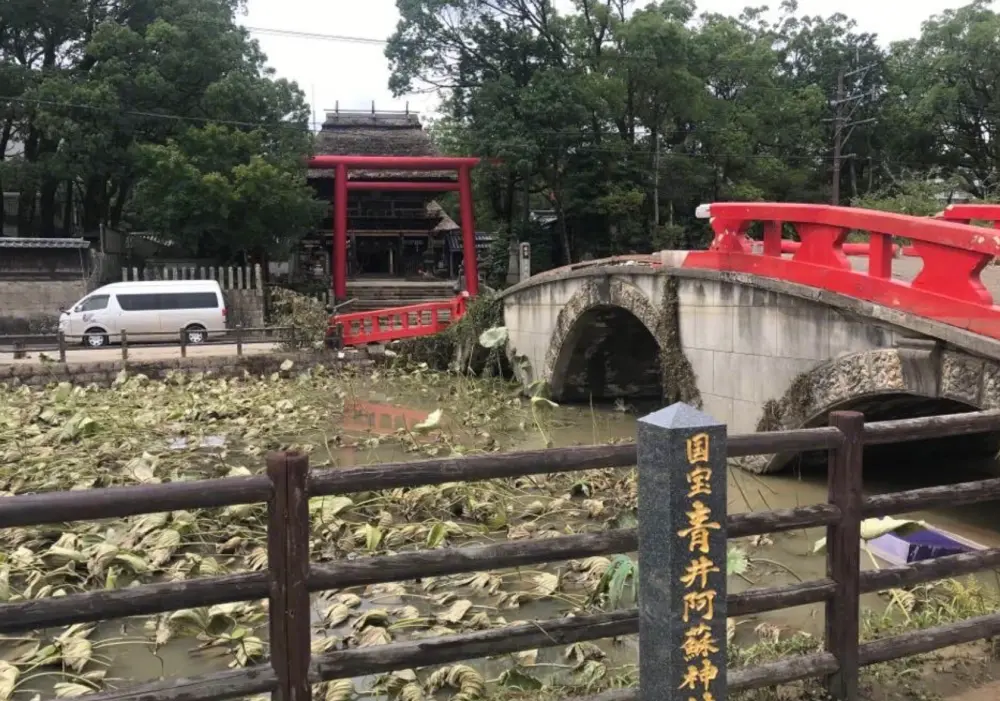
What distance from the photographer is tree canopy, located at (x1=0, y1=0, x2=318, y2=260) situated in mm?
23344

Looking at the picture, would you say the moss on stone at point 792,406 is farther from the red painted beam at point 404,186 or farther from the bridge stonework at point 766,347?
the red painted beam at point 404,186

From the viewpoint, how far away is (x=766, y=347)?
978 centimetres

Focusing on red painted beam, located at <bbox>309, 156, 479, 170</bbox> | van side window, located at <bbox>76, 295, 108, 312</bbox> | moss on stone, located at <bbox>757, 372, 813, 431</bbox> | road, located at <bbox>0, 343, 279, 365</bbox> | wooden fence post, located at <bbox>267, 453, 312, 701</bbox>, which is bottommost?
road, located at <bbox>0, 343, 279, 365</bbox>

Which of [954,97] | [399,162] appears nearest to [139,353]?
[399,162]

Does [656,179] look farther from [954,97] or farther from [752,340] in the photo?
[752,340]

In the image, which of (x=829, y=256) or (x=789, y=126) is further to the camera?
(x=789, y=126)

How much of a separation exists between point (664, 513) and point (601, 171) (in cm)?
2605

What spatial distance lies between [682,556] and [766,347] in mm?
7896

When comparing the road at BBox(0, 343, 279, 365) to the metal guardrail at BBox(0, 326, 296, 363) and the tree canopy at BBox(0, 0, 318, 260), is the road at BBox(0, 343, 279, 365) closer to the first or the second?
the metal guardrail at BBox(0, 326, 296, 363)

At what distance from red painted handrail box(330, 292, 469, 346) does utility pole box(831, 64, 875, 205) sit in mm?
15031

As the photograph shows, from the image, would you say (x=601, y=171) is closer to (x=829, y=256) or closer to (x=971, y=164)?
(x=971, y=164)

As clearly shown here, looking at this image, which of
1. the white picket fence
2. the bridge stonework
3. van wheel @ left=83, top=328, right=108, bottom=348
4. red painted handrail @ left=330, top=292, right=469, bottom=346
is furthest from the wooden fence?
the white picket fence

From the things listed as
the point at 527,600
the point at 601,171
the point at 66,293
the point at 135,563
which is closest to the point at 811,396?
the point at 527,600

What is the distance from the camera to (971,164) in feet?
104
